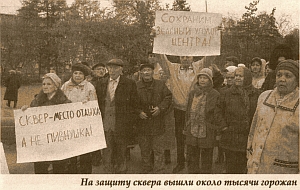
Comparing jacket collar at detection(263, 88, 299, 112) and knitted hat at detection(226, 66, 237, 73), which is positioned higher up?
knitted hat at detection(226, 66, 237, 73)

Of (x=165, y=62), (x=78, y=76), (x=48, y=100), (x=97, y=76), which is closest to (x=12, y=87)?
(x=48, y=100)

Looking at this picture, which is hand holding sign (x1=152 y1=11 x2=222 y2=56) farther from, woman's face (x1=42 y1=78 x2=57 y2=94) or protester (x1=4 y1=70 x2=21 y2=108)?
protester (x1=4 y1=70 x2=21 y2=108)

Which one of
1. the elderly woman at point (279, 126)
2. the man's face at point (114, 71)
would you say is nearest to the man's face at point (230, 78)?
the elderly woman at point (279, 126)

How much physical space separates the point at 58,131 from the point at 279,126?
202 centimetres

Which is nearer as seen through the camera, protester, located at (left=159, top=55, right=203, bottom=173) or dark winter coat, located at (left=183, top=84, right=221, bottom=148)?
dark winter coat, located at (left=183, top=84, right=221, bottom=148)

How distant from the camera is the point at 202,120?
3.05 metres

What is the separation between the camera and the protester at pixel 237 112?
115 inches

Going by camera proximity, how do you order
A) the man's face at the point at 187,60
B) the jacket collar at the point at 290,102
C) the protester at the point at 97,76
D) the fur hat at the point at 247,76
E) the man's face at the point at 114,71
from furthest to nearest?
the man's face at the point at 187,60 < the protester at the point at 97,76 < the man's face at the point at 114,71 < the fur hat at the point at 247,76 < the jacket collar at the point at 290,102

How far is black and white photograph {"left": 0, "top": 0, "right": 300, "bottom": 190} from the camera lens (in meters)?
3.04

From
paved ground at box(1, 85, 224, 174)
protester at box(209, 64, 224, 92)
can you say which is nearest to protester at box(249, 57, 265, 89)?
protester at box(209, 64, 224, 92)

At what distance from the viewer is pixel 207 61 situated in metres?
3.48

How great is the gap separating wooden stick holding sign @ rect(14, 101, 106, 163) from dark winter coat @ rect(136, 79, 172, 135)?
432 millimetres

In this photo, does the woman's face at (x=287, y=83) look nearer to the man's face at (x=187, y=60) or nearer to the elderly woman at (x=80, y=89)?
the man's face at (x=187, y=60)
